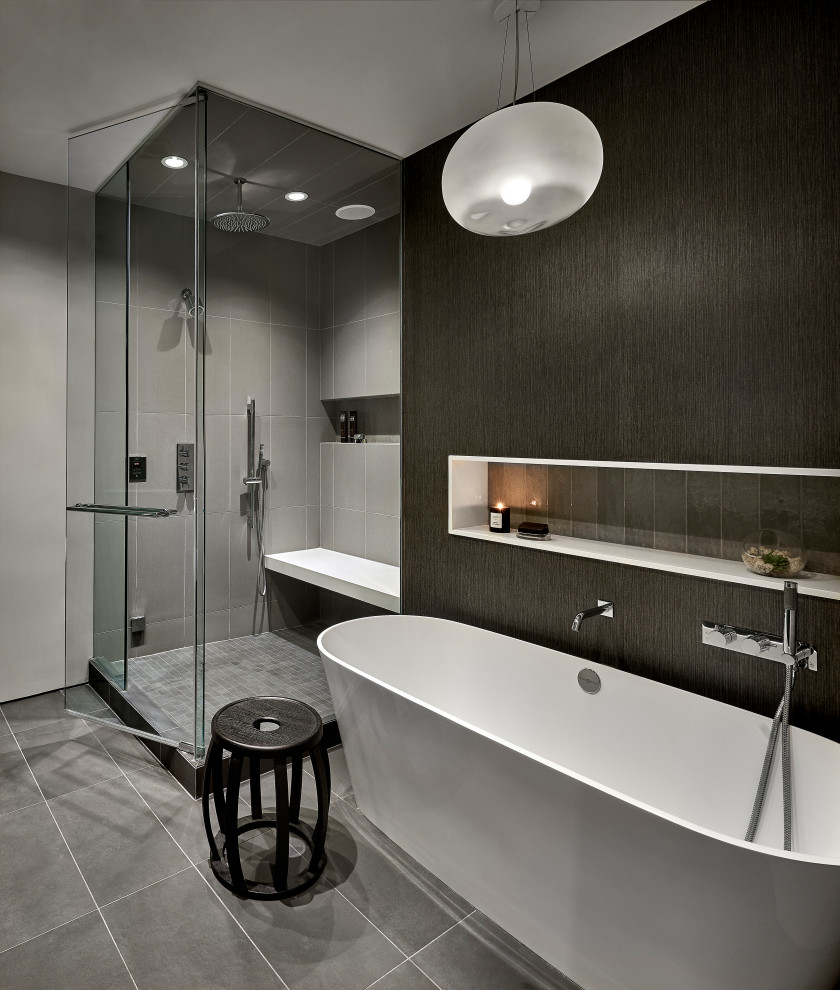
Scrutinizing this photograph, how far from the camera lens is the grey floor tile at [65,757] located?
8.33 ft

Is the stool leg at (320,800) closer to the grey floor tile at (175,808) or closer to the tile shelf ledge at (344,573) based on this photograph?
the grey floor tile at (175,808)

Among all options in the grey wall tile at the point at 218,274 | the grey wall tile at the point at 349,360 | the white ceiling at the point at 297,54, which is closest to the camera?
the white ceiling at the point at 297,54

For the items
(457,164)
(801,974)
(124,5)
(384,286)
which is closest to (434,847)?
(801,974)

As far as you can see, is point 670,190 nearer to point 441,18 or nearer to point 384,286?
point 441,18

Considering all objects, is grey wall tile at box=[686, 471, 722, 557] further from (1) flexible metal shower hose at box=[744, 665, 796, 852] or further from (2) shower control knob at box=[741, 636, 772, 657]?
(1) flexible metal shower hose at box=[744, 665, 796, 852]

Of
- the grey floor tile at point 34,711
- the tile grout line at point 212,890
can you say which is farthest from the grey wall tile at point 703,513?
the grey floor tile at point 34,711

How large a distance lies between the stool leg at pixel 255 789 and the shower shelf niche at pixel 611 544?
49.8 inches

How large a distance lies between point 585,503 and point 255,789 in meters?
1.67

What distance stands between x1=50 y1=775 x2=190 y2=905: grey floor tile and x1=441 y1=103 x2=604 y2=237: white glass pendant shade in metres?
2.25

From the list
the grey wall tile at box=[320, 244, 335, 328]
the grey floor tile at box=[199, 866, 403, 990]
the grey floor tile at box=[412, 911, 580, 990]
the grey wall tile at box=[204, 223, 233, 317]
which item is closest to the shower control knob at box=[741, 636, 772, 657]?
the grey floor tile at box=[412, 911, 580, 990]

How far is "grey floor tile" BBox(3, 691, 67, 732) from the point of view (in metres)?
3.04

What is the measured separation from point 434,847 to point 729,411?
1.65 meters

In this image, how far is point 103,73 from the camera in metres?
2.33

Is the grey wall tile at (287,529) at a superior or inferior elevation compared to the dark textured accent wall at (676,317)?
inferior
